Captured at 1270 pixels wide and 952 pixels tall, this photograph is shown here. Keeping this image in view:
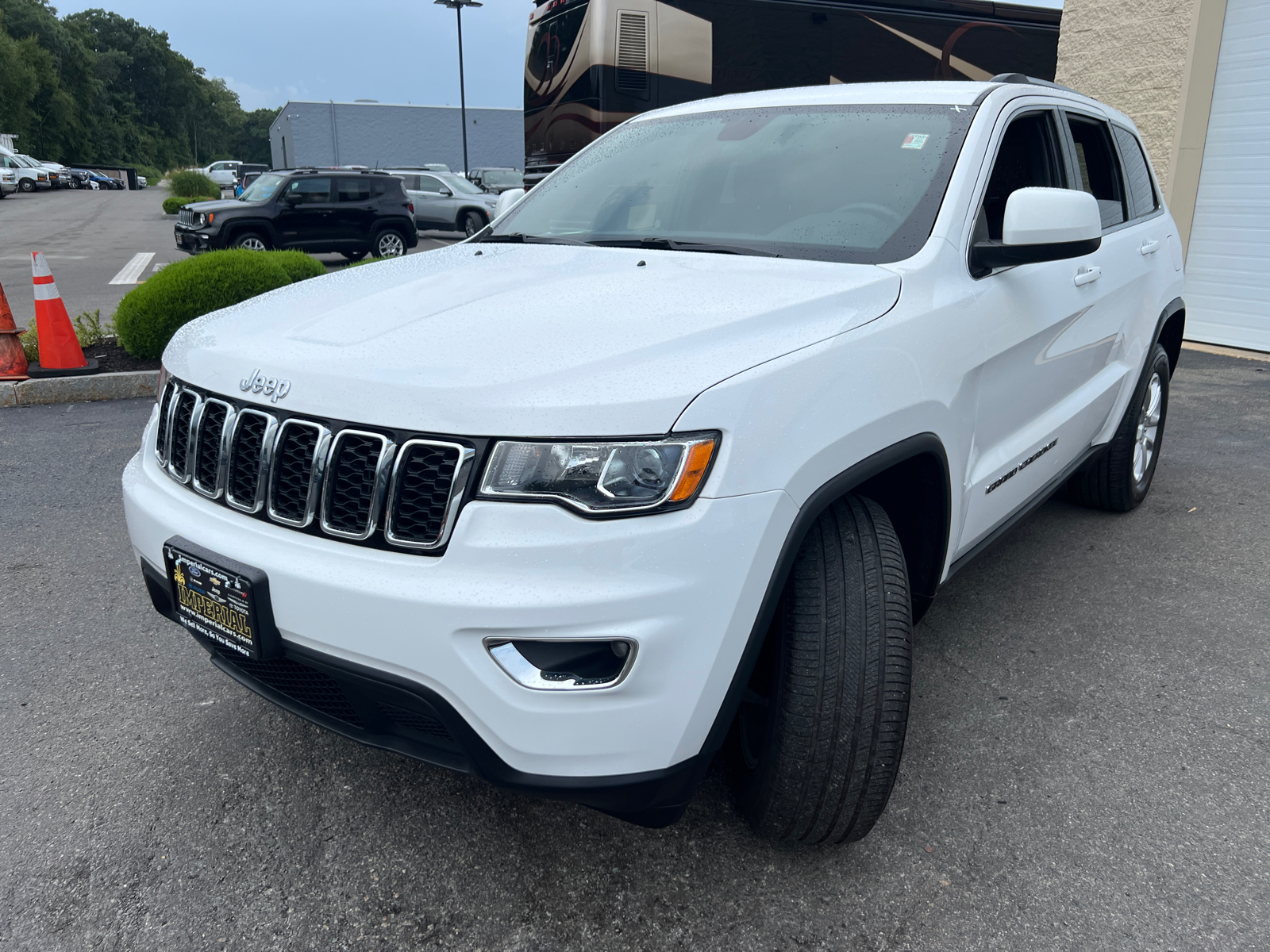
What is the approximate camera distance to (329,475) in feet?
5.90

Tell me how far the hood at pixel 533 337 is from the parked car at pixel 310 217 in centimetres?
1346

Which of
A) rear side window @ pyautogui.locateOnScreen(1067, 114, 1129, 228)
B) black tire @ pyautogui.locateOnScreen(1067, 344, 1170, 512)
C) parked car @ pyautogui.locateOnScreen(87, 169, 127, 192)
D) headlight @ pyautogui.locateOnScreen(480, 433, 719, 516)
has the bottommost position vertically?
parked car @ pyautogui.locateOnScreen(87, 169, 127, 192)

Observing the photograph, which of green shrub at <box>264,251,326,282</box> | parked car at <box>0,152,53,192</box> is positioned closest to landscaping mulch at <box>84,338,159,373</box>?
green shrub at <box>264,251,326,282</box>

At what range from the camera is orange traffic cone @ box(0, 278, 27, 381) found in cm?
655

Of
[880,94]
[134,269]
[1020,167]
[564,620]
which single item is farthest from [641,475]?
[134,269]

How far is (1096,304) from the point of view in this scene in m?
3.25

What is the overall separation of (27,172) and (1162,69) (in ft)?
164

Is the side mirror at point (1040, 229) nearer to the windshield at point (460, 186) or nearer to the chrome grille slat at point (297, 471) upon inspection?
the chrome grille slat at point (297, 471)

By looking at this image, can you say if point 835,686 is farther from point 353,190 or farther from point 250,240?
point 353,190

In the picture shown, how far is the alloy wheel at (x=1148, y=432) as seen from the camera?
13.7 feet

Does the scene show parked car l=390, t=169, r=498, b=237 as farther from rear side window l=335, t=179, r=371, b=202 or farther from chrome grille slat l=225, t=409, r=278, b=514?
chrome grille slat l=225, t=409, r=278, b=514

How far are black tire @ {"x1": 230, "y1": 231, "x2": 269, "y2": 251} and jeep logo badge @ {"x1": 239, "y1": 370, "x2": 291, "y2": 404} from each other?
13.8m

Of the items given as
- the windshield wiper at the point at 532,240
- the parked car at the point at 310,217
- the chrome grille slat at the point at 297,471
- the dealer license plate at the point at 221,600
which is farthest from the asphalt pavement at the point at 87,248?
the chrome grille slat at the point at 297,471

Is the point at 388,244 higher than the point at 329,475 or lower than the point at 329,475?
lower
